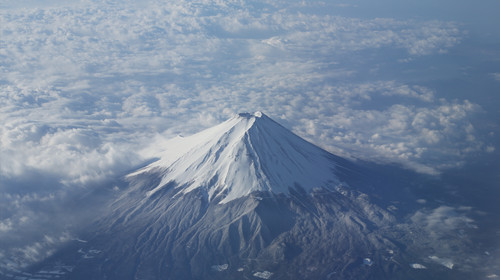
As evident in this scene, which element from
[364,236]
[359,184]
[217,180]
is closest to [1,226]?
[217,180]

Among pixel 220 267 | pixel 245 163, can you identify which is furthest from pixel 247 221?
pixel 245 163

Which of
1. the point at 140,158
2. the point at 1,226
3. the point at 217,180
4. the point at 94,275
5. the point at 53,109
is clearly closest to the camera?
the point at 94,275

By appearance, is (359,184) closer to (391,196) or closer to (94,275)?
(391,196)

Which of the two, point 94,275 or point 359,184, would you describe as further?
point 359,184

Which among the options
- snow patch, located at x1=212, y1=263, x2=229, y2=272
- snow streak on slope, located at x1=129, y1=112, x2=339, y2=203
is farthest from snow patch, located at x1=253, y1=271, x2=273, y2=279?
snow streak on slope, located at x1=129, y1=112, x2=339, y2=203

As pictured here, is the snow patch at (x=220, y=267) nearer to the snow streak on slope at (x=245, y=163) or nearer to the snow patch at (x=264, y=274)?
the snow patch at (x=264, y=274)

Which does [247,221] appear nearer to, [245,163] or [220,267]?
[220,267]
